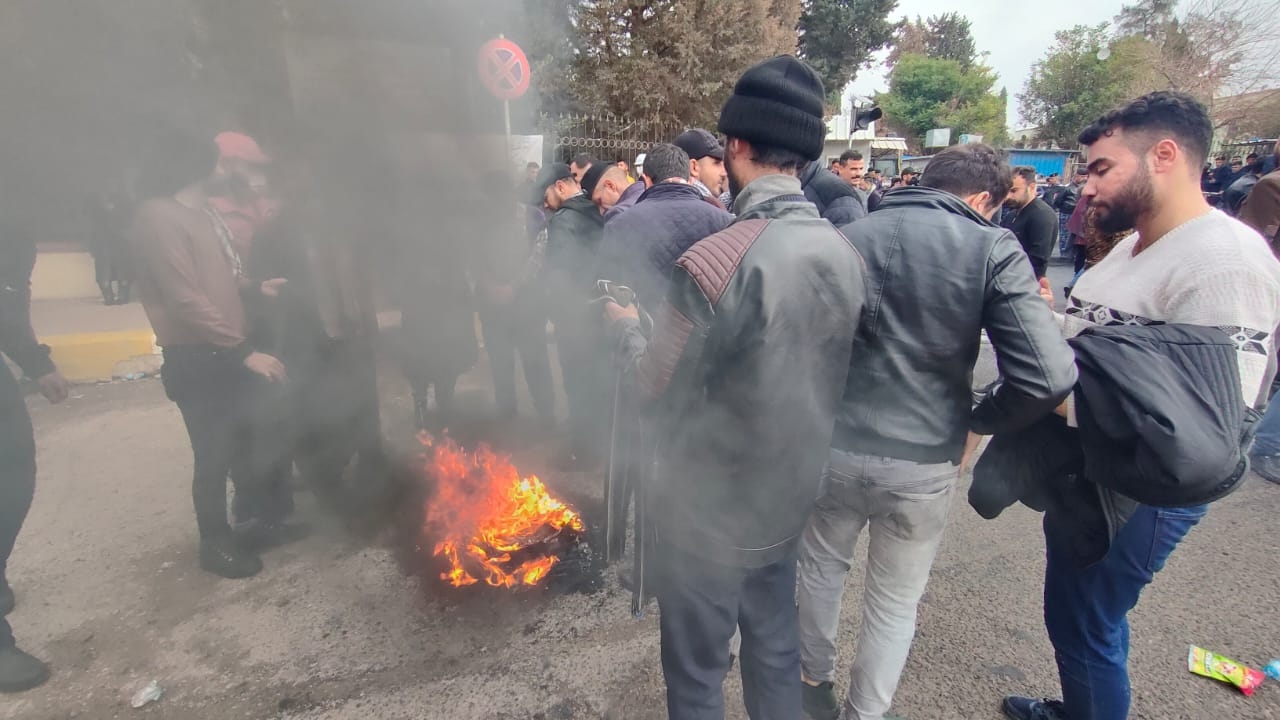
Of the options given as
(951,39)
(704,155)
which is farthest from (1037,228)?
(951,39)

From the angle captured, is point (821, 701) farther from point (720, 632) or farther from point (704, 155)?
point (704, 155)

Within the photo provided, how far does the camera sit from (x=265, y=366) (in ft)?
8.72

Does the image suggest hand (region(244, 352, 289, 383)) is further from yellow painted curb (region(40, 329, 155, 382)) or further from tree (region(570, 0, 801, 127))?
tree (region(570, 0, 801, 127))

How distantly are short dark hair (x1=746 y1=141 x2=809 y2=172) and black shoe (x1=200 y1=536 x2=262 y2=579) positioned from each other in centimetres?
279

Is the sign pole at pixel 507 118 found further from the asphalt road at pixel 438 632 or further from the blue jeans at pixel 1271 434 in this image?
the blue jeans at pixel 1271 434

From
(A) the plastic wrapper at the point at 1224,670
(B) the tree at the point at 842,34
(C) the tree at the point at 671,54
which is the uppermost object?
(B) the tree at the point at 842,34

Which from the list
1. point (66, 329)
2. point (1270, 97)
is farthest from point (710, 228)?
point (1270, 97)

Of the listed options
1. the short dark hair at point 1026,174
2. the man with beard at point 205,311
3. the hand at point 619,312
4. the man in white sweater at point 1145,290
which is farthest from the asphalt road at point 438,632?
the short dark hair at point 1026,174

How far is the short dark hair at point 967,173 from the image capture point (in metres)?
1.78

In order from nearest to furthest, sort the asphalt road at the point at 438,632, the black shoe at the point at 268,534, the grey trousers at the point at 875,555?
1. the grey trousers at the point at 875,555
2. the asphalt road at the point at 438,632
3. the black shoe at the point at 268,534

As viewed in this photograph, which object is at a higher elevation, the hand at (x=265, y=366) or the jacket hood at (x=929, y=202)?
the jacket hood at (x=929, y=202)

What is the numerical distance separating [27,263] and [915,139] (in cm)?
4563

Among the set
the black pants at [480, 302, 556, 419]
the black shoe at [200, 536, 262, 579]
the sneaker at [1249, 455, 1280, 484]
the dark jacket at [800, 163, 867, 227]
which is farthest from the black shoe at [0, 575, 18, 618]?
the sneaker at [1249, 455, 1280, 484]

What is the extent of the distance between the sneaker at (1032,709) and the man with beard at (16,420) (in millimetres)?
3386
